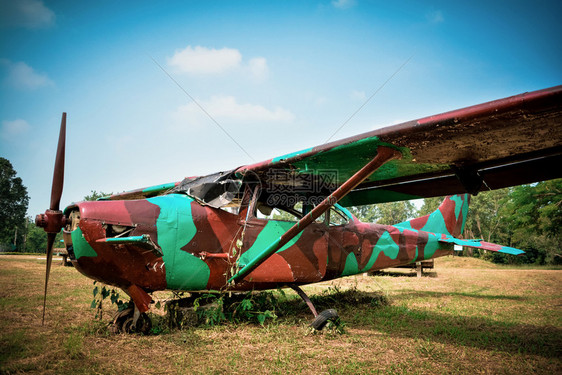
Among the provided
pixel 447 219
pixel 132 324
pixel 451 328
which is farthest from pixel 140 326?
pixel 447 219

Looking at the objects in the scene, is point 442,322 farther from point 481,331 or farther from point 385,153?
point 385,153

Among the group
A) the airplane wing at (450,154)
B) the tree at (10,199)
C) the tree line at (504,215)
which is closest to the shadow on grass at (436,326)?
the airplane wing at (450,154)

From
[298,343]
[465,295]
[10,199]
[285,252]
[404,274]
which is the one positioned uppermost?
[10,199]

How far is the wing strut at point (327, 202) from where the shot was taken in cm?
402

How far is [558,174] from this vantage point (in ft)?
15.8

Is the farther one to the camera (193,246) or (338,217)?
(338,217)

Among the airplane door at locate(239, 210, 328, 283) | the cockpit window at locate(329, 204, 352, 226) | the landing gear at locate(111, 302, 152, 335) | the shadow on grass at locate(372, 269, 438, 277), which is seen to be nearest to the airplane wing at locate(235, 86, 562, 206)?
the cockpit window at locate(329, 204, 352, 226)

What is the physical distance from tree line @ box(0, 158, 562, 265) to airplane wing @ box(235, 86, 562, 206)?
15252 mm

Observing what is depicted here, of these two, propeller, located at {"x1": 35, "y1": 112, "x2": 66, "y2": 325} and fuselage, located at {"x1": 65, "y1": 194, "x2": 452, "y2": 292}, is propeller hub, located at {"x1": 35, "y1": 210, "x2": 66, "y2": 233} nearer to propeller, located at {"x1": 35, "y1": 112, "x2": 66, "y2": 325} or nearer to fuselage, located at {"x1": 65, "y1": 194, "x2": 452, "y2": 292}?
propeller, located at {"x1": 35, "y1": 112, "x2": 66, "y2": 325}

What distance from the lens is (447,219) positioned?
868 centimetres

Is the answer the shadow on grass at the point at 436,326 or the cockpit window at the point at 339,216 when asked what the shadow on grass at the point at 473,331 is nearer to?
the shadow on grass at the point at 436,326

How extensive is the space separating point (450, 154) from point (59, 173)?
16.4 ft

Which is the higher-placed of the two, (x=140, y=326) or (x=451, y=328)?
(x=140, y=326)

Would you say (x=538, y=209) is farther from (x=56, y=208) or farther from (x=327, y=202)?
(x=56, y=208)
